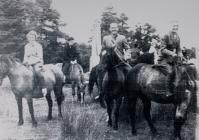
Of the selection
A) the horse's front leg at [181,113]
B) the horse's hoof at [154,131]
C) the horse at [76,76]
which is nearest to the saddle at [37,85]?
the horse at [76,76]

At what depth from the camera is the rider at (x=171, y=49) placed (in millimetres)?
6020

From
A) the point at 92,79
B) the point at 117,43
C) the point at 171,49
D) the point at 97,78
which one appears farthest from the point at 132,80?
the point at 92,79

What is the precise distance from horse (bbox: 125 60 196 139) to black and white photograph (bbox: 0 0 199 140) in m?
0.01

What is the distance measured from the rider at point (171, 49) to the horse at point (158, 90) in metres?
0.16

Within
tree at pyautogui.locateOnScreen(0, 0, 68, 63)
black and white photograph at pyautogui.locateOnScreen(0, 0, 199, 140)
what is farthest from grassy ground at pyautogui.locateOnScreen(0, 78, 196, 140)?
tree at pyautogui.locateOnScreen(0, 0, 68, 63)

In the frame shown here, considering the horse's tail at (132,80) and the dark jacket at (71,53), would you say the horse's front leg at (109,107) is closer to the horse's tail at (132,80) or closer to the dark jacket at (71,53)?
the horse's tail at (132,80)

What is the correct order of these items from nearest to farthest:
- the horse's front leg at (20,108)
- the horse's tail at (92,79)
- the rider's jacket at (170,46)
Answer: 1. the rider's jacket at (170,46)
2. the horse's front leg at (20,108)
3. the horse's tail at (92,79)

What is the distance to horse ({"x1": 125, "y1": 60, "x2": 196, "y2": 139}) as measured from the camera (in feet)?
19.0

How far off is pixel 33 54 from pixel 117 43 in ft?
4.59

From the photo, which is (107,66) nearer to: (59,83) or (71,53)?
(71,53)

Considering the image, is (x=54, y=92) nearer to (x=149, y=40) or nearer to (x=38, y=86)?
(x=38, y=86)

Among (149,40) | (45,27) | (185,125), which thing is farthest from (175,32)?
(45,27)

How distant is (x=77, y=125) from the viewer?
20.2 feet

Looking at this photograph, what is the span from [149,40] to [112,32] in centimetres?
62
